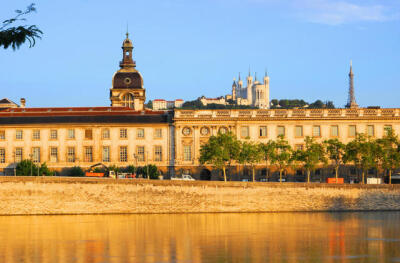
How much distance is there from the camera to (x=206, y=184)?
72.1 m

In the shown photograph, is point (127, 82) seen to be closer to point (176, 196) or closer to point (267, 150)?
point (267, 150)

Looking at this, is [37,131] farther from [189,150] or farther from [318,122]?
[318,122]

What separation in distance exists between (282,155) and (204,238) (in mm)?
33926

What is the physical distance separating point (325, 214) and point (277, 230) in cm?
1473

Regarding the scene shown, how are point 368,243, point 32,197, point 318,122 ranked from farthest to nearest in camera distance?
point 318,122
point 32,197
point 368,243

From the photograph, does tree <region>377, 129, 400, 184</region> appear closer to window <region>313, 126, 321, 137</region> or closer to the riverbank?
window <region>313, 126, 321, 137</region>

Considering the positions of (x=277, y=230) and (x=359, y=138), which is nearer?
(x=277, y=230)

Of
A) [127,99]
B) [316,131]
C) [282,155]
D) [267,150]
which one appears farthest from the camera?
[127,99]

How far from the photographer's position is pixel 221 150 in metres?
85.8

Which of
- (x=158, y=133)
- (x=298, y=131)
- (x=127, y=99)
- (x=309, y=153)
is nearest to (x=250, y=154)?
(x=309, y=153)

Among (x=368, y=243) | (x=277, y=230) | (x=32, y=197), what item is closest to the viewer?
(x=368, y=243)

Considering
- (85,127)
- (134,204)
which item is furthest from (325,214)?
(85,127)

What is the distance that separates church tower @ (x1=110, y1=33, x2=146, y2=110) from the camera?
430ft

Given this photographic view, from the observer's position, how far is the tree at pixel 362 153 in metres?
83.6
